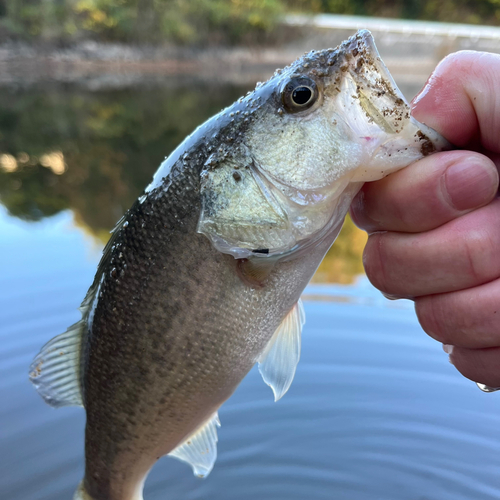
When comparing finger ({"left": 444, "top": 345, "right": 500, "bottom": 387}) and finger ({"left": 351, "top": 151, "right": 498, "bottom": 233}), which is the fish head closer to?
finger ({"left": 351, "top": 151, "right": 498, "bottom": 233})

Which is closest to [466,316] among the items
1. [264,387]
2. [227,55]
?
[264,387]

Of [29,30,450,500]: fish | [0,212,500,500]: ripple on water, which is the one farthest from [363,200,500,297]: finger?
[0,212,500,500]: ripple on water

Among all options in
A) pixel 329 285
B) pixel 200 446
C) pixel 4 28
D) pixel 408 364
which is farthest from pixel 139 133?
pixel 4 28

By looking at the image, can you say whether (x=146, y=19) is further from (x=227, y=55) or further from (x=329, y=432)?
(x=329, y=432)

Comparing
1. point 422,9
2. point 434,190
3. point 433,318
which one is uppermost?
point 434,190

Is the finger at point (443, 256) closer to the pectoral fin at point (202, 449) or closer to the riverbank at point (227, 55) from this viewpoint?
the pectoral fin at point (202, 449)

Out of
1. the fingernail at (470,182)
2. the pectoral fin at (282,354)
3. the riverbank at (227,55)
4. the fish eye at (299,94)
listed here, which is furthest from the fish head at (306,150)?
the riverbank at (227,55)
